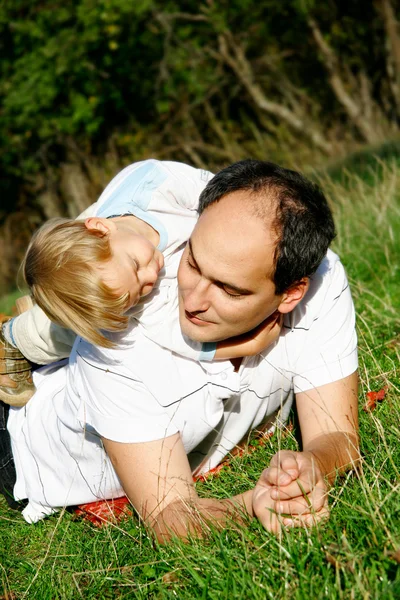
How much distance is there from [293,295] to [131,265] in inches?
26.7

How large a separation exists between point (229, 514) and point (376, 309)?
2404 mm

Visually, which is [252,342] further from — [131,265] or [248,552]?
[248,552]

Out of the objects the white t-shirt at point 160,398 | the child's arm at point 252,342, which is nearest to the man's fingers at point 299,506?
the white t-shirt at point 160,398

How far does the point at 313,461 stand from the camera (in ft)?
7.86

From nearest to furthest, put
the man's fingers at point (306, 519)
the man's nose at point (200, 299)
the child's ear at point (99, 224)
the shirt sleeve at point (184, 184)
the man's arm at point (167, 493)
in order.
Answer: the man's fingers at point (306, 519) < the man's arm at point (167, 493) < the man's nose at point (200, 299) < the child's ear at point (99, 224) < the shirt sleeve at point (184, 184)

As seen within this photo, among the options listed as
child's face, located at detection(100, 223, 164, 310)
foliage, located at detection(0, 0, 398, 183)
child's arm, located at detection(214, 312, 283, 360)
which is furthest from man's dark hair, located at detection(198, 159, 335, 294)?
foliage, located at detection(0, 0, 398, 183)

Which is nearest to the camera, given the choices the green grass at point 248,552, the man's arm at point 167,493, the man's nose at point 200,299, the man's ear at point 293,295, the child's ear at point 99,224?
the green grass at point 248,552

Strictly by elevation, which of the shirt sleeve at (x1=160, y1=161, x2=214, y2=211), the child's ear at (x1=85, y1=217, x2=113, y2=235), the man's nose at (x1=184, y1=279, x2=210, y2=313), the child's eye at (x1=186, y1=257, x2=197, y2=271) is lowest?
the man's nose at (x1=184, y1=279, x2=210, y2=313)

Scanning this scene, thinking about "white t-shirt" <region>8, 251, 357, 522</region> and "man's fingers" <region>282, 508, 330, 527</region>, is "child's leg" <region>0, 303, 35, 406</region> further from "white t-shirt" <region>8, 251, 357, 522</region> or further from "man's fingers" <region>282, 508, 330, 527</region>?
"man's fingers" <region>282, 508, 330, 527</region>

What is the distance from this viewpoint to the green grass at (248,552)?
81.9 inches

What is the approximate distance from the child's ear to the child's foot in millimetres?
1051

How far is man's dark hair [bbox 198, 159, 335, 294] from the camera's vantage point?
259cm

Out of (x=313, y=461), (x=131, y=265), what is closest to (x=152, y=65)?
(x=131, y=265)

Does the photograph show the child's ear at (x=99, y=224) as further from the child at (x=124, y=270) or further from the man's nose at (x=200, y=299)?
the man's nose at (x=200, y=299)
